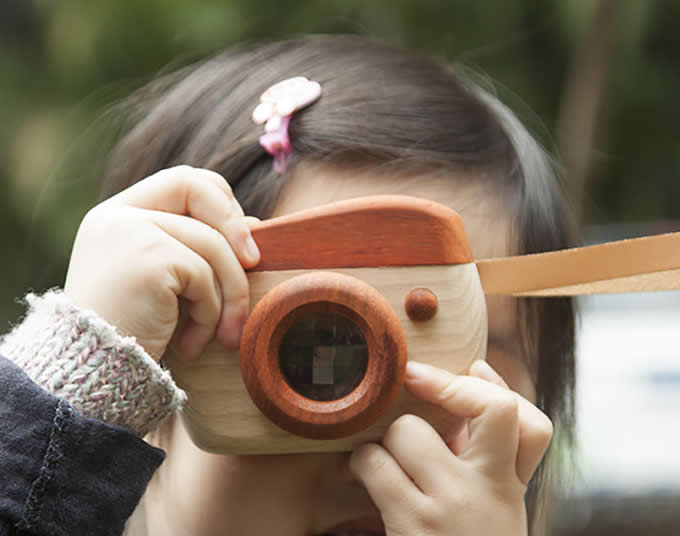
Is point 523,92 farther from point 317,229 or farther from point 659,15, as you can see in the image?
point 317,229

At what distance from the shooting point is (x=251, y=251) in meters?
0.63

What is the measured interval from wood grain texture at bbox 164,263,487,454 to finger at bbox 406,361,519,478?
15 mm

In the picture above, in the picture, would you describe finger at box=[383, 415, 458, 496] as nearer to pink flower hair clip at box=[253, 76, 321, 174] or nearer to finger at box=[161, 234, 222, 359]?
finger at box=[161, 234, 222, 359]

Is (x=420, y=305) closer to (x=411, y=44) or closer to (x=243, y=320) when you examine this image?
(x=243, y=320)

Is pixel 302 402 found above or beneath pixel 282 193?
beneath

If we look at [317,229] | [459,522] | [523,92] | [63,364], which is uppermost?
[523,92]

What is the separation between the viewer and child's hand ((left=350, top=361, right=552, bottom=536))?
0.64 m

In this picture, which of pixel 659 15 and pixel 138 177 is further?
pixel 659 15

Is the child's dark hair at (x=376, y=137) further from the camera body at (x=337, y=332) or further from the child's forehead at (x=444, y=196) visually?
the camera body at (x=337, y=332)

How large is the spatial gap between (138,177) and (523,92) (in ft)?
6.37

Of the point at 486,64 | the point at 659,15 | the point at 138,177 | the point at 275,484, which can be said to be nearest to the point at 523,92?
the point at 486,64

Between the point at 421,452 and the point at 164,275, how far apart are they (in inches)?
9.7

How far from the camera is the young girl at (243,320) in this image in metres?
0.61

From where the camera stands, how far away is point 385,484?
25.5 inches
